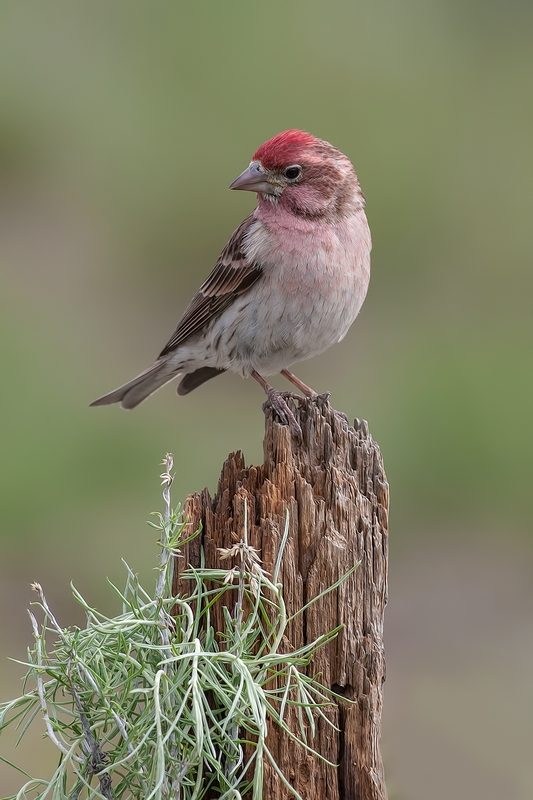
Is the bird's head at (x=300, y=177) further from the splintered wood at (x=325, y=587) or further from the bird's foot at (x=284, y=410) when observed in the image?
the splintered wood at (x=325, y=587)

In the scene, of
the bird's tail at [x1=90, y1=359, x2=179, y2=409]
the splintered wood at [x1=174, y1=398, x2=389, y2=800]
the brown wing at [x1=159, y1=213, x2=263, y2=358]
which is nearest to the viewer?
the splintered wood at [x1=174, y1=398, x2=389, y2=800]

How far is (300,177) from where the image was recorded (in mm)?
4637

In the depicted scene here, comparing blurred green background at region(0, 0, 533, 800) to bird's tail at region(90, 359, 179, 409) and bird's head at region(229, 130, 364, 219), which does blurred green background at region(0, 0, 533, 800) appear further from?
Result: bird's head at region(229, 130, 364, 219)

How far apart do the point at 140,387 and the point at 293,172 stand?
166 cm

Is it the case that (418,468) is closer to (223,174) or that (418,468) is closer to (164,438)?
(164,438)

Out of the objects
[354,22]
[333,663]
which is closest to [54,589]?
[333,663]

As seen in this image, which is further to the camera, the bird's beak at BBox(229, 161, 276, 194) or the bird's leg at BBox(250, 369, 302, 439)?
the bird's beak at BBox(229, 161, 276, 194)

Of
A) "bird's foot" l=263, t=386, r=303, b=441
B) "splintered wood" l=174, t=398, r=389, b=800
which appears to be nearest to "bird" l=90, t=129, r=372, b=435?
"bird's foot" l=263, t=386, r=303, b=441

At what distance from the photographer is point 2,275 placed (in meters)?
9.56

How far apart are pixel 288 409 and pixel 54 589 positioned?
11.5 feet

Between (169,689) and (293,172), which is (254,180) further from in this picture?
(169,689)

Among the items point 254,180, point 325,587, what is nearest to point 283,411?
point 325,587

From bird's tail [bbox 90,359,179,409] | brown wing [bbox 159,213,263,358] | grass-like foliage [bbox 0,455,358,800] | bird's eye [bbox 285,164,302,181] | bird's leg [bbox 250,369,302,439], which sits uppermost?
bird's eye [bbox 285,164,302,181]

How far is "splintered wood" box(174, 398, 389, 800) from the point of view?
278cm
